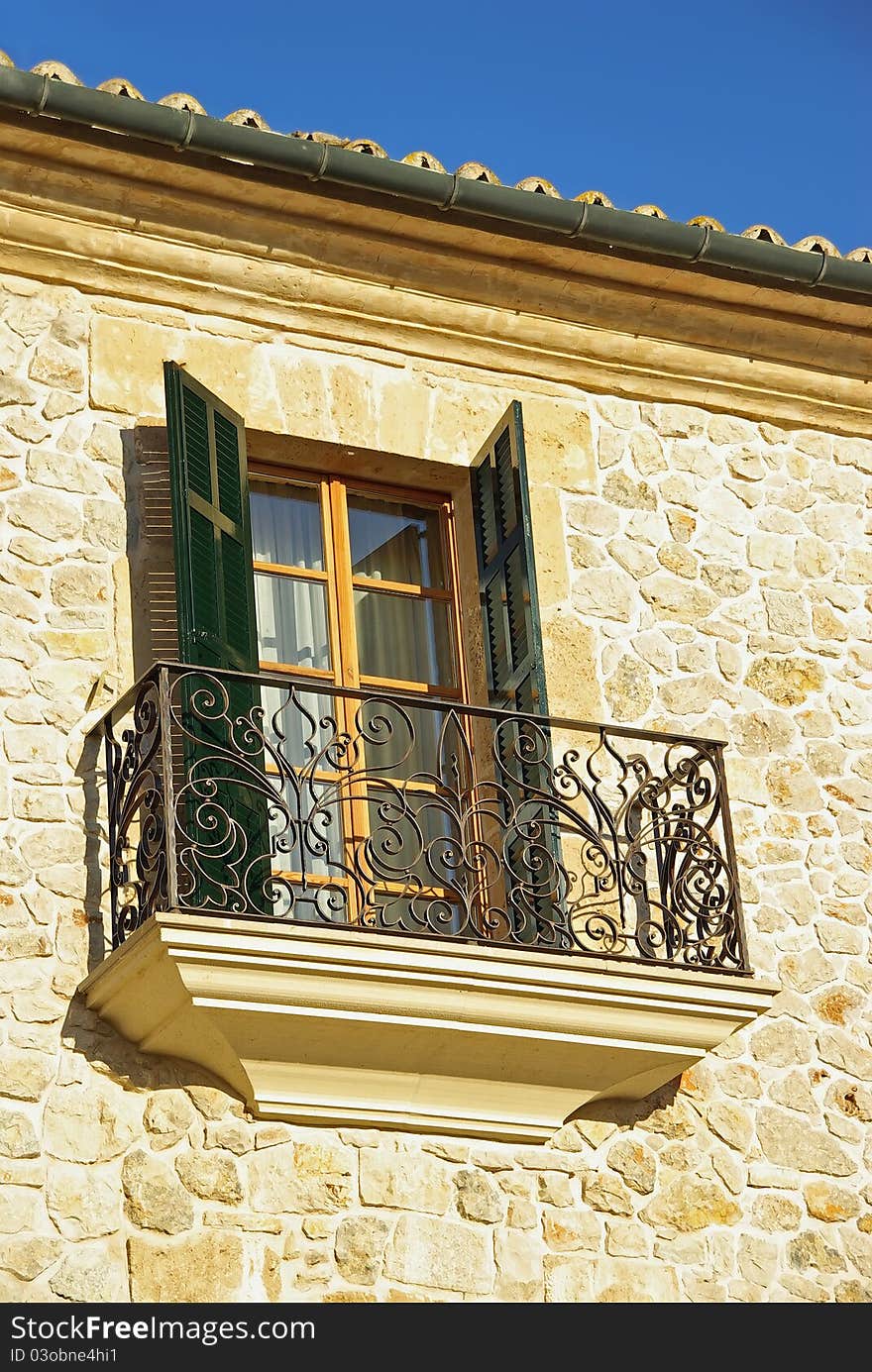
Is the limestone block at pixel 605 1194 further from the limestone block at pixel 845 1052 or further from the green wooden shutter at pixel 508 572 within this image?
the green wooden shutter at pixel 508 572

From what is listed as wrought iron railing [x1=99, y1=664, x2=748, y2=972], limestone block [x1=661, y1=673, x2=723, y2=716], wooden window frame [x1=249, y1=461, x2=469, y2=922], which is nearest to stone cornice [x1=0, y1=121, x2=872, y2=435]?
wooden window frame [x1=249, y1=461, x2=469, y2=922]

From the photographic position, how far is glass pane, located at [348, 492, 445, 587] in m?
9.28

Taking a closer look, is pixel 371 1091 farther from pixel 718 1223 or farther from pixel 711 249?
pixel 711 249

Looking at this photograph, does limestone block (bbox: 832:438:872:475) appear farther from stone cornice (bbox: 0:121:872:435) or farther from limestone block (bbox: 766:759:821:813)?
limestone block (bbox: 766:759:821:813)

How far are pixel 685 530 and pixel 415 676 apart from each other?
53.9 inches

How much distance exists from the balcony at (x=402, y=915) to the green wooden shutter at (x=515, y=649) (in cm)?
3

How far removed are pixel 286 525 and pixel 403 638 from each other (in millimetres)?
657

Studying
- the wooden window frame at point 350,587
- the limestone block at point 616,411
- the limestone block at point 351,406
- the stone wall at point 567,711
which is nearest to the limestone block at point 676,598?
the stone wall at point 567,711

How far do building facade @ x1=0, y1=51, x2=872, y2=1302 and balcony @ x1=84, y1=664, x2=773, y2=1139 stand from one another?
2 centimetres

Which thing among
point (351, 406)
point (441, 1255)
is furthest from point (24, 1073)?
point (351, 406)

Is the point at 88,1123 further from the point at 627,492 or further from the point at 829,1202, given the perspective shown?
the point at 627,492

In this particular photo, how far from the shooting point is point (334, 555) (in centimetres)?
912

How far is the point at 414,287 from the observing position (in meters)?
9.37
